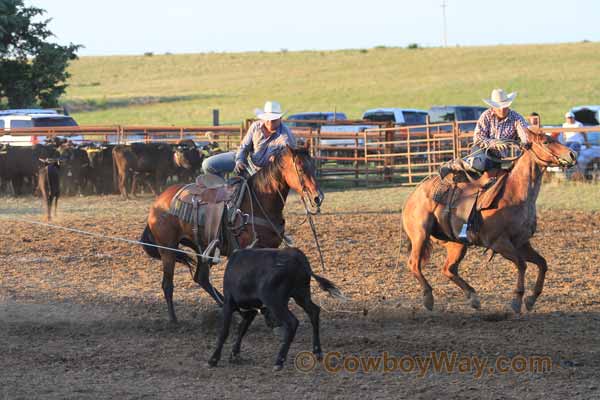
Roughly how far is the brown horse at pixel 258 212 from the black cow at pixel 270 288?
911 millimetres

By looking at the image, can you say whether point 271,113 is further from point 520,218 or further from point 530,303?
point 530,303

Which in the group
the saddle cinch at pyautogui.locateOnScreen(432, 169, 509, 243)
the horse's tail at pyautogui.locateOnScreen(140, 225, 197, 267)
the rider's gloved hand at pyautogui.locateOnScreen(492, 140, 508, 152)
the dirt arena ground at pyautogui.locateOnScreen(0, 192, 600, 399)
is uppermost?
the rider's gloved hand at pyautogui.locateOnScreen(492, 140, 508, 152)

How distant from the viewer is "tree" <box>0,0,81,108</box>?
31.9m

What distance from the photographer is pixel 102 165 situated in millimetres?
21266

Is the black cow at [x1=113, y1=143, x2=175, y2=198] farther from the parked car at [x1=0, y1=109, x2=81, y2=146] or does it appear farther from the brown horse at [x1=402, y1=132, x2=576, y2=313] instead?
the brown horse at [x1=402, y1=132, x2=576, y2=313]

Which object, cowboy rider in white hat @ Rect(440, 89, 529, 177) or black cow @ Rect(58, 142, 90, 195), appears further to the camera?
black cow @ Rect(58, 142, 90, 195)

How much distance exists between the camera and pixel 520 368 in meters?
6.22

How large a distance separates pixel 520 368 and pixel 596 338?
1.25 m

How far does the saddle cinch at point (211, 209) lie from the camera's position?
7867 millimetres

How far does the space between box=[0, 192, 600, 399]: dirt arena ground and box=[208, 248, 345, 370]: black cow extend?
9.2 inches

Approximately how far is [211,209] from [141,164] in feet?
42.7

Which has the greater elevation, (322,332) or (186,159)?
(186,159)

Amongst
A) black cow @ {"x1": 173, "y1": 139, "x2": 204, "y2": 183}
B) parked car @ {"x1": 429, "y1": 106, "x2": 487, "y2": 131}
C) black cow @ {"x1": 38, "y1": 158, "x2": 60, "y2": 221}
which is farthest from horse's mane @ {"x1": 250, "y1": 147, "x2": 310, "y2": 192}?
parked car @ {"x1": 429, "y1": 106, "x2": 487, "y2": 131}

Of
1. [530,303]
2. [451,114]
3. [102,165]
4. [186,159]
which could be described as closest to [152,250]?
[530,303]
